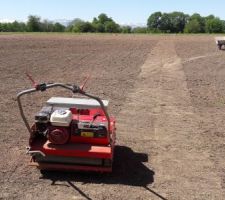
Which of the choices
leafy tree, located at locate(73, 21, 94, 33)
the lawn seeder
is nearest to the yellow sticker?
the lawn seeder

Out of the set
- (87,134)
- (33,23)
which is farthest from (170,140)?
(33,23)

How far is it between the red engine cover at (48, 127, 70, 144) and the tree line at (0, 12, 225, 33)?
86.3 m

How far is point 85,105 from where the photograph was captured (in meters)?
7.00

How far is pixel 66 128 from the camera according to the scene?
266 inches

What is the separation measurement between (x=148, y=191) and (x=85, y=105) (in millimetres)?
1699

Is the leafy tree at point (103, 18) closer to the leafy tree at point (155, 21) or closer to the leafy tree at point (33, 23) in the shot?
the leafy tree at point (155, 21)

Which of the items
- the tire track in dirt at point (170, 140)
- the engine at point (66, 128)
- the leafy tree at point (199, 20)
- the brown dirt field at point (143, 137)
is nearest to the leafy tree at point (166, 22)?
the leafy tree at point (199, 20)

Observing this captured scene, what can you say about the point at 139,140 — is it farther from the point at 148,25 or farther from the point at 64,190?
the point at 148,25

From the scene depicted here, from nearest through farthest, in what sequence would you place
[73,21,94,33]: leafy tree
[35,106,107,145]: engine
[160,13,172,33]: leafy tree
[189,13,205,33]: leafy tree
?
[35,106,107,145]: engine
[73,21,94,33]: leafy tree
[189,13,205,33]: leafy tree
[160,13,172,33]: leafy tree

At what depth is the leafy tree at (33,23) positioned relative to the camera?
100 m

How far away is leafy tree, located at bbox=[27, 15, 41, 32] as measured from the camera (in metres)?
100

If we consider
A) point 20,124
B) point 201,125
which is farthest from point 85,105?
→ point 201,125

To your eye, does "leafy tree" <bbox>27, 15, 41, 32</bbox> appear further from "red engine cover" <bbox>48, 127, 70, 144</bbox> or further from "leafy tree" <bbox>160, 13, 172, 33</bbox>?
"red engine cover" <bbox>48, 127, 70, 144</bbox>

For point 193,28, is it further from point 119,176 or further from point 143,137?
point 119,176
